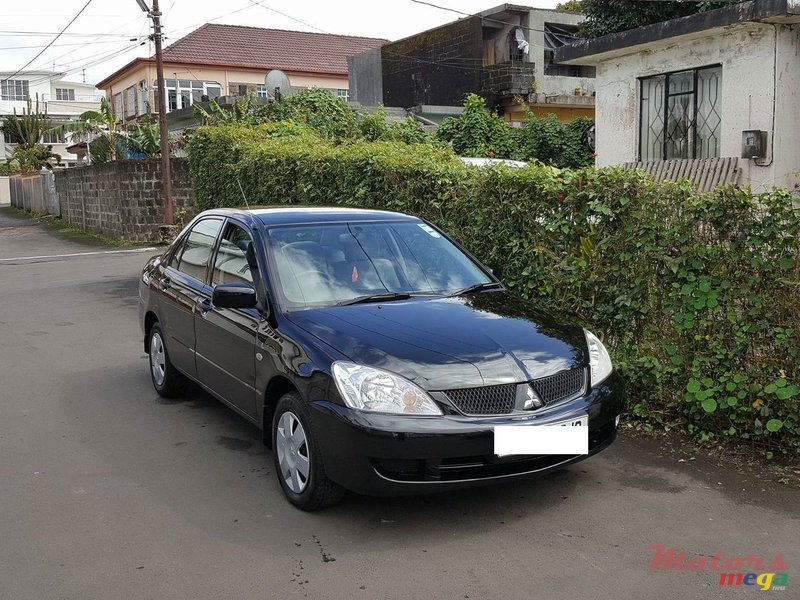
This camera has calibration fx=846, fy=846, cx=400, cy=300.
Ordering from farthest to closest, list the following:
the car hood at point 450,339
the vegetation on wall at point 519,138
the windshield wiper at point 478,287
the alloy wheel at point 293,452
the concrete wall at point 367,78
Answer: the concrete wall at point 367,78 → the vegetation on wall at point 519,138 → the windshield wiper at point 478,287 → the alloy wheel at point 293,452 → the car hood at point 450,339

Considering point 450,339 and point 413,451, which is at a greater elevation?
point 450,339

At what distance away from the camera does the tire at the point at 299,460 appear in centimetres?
433

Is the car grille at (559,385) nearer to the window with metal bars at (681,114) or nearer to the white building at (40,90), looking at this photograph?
the window with metal bars at (681,114)

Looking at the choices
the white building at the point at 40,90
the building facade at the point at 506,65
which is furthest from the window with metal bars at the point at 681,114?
the white building at the point at 40,90

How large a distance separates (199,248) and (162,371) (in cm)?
116

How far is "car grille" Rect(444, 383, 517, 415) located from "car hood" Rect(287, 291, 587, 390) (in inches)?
1.3

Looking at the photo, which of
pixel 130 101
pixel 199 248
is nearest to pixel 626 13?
pixel 199 248

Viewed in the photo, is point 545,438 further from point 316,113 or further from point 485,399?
point 316,113

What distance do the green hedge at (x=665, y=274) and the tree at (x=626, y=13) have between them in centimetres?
1290

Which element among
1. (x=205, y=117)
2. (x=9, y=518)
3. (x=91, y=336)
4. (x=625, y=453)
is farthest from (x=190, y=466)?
(x=205, y=117)

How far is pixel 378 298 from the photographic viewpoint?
5.05 meters

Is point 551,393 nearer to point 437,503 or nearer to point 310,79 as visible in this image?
point 437,503

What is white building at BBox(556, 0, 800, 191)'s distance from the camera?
39.8 feet

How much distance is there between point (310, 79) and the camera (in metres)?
47.6
